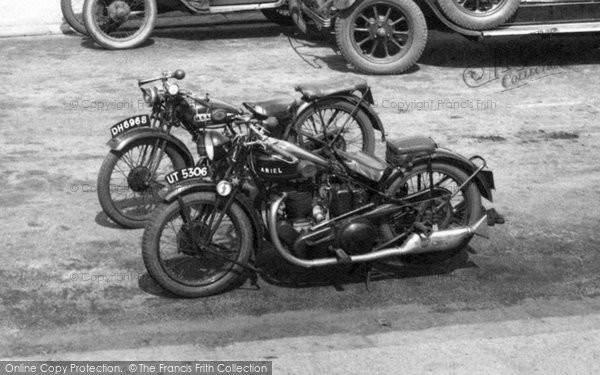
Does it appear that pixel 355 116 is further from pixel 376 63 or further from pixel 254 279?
pixel 376 63

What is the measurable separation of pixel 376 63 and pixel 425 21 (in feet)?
Answer: 2.37

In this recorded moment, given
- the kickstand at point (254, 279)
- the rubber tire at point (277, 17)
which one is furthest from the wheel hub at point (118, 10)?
the kickstand at point (254, 279)

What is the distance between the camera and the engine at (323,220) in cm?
654

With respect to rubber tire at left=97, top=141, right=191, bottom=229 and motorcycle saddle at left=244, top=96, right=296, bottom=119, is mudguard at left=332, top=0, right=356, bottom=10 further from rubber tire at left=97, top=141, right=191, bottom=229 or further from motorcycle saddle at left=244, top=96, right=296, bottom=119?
rubber tire at left=97, top=141, right=191, bottom=229

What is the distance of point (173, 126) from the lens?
297 inches

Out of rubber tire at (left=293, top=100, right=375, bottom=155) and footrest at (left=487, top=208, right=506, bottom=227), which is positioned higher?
rubber tire at (left=293, top=100, right=375, bottom=155)

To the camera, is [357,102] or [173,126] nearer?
[173,126]

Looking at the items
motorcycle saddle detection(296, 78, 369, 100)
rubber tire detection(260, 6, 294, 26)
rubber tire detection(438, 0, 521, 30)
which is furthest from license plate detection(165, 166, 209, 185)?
rubber tire detection(260, 6, 294, 26)

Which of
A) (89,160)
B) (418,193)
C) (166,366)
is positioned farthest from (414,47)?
(166,366)

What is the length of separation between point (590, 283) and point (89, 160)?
441 centimetres

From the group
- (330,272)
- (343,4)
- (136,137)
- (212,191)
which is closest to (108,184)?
(136,137)

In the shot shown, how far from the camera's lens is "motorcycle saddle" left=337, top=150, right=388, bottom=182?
6637mm

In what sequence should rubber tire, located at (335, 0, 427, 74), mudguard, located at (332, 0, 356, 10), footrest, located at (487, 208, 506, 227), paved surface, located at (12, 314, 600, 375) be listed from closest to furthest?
paved surface, located at (12, 314, 600, 375) < footrest, located at (487, 208, 506, 227) < mudguard, located at (332, 0, 356, 10) < rubber tire, located at (335, 0, 427, 74)

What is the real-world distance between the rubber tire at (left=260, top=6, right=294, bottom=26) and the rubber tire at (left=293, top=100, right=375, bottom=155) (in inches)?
205
